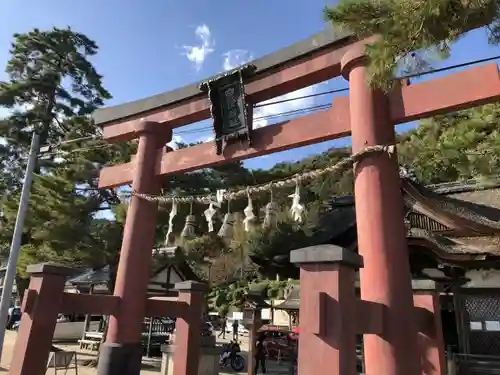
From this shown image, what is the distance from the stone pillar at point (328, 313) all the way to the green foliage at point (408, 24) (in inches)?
70.0

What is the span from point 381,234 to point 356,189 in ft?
2.07

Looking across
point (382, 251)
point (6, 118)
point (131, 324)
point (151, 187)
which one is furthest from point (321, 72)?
point (6, 118)

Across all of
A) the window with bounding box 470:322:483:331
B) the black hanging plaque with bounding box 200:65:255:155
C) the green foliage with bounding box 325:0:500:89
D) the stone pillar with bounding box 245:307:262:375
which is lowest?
the stone pillar with bounding box 245:307:262:375

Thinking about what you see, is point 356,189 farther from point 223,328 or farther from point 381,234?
point 223,328

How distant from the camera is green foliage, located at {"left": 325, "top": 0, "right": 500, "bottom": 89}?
2980 millimetres

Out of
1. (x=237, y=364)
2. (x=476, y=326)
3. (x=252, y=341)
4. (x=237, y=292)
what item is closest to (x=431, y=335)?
(x=476, y=326)

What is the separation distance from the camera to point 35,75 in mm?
20688

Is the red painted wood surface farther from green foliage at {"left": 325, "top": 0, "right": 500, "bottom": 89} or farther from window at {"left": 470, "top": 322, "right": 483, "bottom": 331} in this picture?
window at {"left": 470, "top": 322, "right": 483, "bottom": 331}

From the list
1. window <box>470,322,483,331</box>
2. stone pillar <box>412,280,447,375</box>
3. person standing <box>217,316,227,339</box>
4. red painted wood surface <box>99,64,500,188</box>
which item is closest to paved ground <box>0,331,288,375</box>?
window <box>470,322,483,331</box>

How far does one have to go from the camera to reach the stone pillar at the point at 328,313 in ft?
8.91

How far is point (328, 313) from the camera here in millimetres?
2799

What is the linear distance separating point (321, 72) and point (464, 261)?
4129 mm

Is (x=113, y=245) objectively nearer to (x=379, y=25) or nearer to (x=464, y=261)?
(x=464, y=261)

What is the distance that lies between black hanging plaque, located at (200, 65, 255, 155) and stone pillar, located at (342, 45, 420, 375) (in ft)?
5.43
